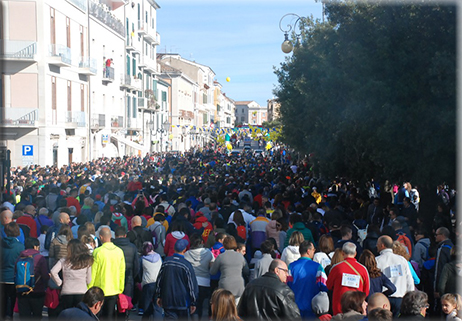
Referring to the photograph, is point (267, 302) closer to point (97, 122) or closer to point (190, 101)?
point (97, 122)

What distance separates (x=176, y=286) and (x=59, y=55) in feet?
82.4

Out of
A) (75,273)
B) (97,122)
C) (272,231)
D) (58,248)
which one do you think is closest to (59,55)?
(97,122)

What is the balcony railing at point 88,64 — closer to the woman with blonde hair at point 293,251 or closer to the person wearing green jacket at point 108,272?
the person wearing green jacket at point 108,272

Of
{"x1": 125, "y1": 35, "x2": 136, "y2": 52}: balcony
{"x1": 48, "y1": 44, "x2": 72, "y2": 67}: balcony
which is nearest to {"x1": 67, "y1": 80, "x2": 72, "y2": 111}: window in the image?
{"x1": 48, "y1": 44, "x2": 72, "y2": 67}: balcony

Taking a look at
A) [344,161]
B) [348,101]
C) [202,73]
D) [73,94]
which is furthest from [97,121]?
[202,73]

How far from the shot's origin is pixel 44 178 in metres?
20.5

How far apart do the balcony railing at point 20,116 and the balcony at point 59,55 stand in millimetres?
2657

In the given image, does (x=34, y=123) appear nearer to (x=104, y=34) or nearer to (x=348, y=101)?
(x=104, y=34)

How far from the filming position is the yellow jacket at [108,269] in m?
7.17

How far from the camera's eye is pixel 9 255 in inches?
310

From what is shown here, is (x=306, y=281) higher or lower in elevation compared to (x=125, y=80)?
lower

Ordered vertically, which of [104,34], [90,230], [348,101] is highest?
[104,34]

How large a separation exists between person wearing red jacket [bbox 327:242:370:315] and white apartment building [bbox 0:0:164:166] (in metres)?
18.1

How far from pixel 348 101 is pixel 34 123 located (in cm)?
1911
